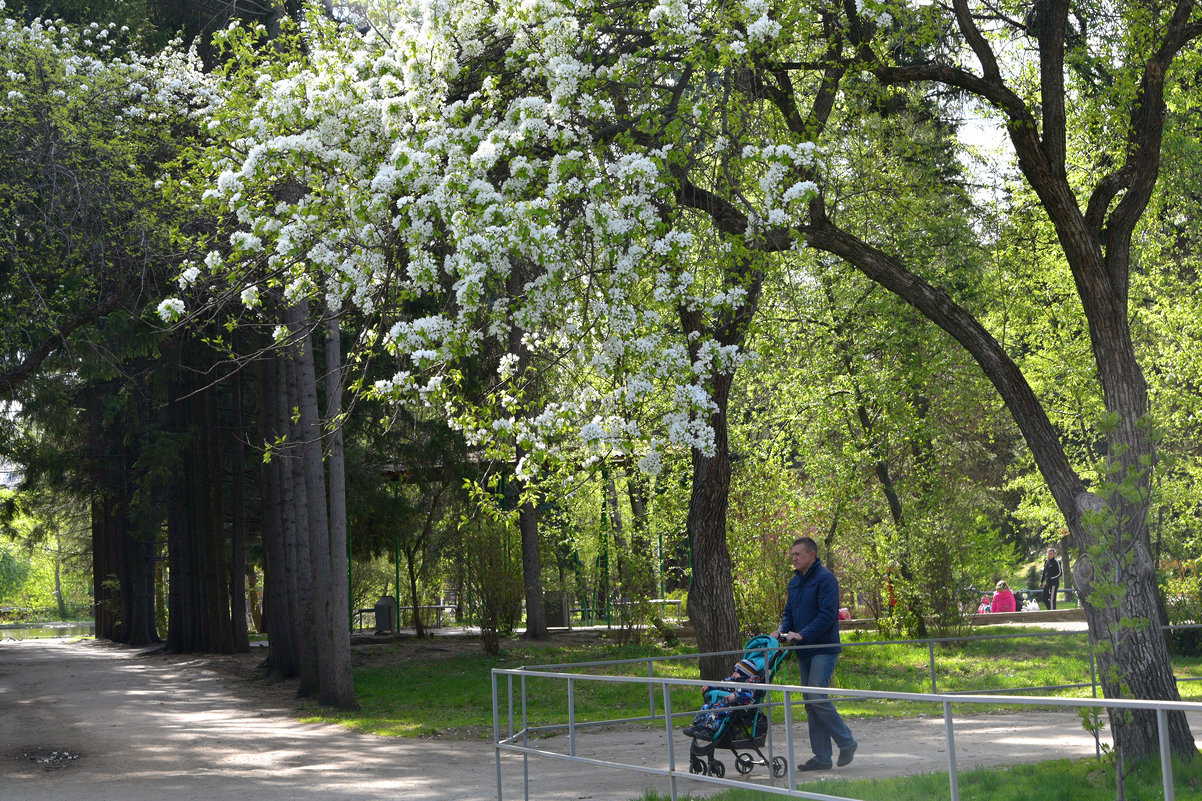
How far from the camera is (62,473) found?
93.0 ft

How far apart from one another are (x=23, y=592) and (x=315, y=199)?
9122 cm

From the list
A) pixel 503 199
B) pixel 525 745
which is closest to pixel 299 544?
pixel 525 745

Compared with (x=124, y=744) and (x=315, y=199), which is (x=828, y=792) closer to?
(x=315, y=199)

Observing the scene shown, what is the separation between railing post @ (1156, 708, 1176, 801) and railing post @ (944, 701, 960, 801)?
106 cm

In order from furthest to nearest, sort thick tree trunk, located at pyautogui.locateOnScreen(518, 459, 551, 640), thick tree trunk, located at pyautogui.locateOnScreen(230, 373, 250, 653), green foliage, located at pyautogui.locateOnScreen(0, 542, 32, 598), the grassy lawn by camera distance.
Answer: green foliage, located at pyautogui.locateOnScreen(0, 542, 32, 598) → thick tree trunk, located at pyautogui.locateOnScreen(230, 373, 250, 653) → thick tree trunk, located at pyautogui.locateOnScreen(518, 459, 551, 640) → the grassy lawn

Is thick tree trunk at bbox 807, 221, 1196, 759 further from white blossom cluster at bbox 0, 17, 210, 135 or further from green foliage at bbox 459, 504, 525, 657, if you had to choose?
green foliage at bbox 459, 504, 525, 657

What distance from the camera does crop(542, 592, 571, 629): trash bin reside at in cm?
3141

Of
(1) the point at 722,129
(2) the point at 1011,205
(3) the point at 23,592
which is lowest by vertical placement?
(3) the point at 23,592

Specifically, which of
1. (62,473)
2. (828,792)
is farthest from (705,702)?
(62,473)

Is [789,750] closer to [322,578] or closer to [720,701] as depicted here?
[720,701]

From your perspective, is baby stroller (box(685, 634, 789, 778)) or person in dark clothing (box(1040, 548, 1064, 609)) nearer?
baby stroller (box(685, 634, 789, 778))

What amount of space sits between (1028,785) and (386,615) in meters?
26.1

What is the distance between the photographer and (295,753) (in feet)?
43.9

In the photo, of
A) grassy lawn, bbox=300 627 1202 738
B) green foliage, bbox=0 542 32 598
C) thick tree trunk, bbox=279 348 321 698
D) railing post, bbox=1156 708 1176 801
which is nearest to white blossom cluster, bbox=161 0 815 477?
grassy lawn, bbox=300 627 1202 738
